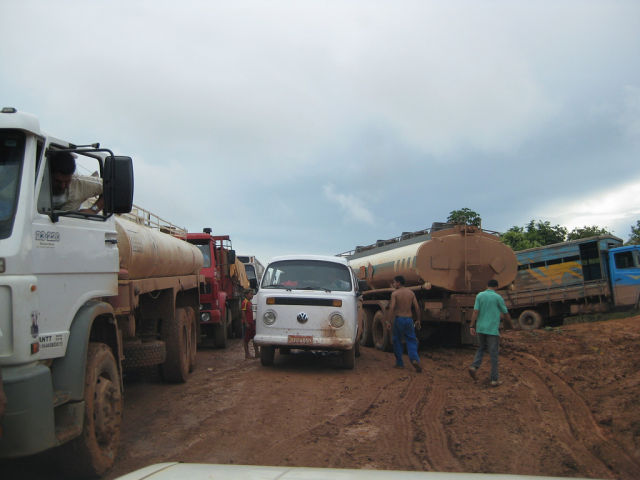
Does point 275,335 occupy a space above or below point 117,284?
below

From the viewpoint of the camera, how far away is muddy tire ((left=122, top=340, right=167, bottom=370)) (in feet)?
21.6

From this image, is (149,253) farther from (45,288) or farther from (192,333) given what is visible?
(192,333)

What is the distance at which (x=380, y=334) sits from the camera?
14391mm

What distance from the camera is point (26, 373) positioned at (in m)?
3.54

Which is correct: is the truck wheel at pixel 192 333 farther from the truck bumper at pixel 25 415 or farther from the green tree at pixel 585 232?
the green tree at pixel 585 232

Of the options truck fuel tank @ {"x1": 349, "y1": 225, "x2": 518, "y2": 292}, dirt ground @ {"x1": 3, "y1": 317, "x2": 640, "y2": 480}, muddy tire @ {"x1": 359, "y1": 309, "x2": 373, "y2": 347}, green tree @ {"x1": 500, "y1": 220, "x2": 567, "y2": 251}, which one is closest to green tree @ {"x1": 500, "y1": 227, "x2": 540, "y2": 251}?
green tree @ {"x1": 500, "y1": 220, "x2": 567, "y2": 251}

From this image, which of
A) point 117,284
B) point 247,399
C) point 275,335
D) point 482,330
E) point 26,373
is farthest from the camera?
point 275,335

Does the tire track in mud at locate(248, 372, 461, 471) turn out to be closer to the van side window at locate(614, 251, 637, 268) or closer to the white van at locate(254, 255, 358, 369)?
the white van at locate(254, 255, 358, 369)

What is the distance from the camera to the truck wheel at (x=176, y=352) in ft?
27.2

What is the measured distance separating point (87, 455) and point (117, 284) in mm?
1625

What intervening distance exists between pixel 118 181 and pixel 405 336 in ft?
23.1

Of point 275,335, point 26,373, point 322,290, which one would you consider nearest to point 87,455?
point 26,373

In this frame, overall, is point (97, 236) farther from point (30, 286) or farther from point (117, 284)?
point (30, 286)

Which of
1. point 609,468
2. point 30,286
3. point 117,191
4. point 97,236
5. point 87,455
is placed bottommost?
point 609,468
